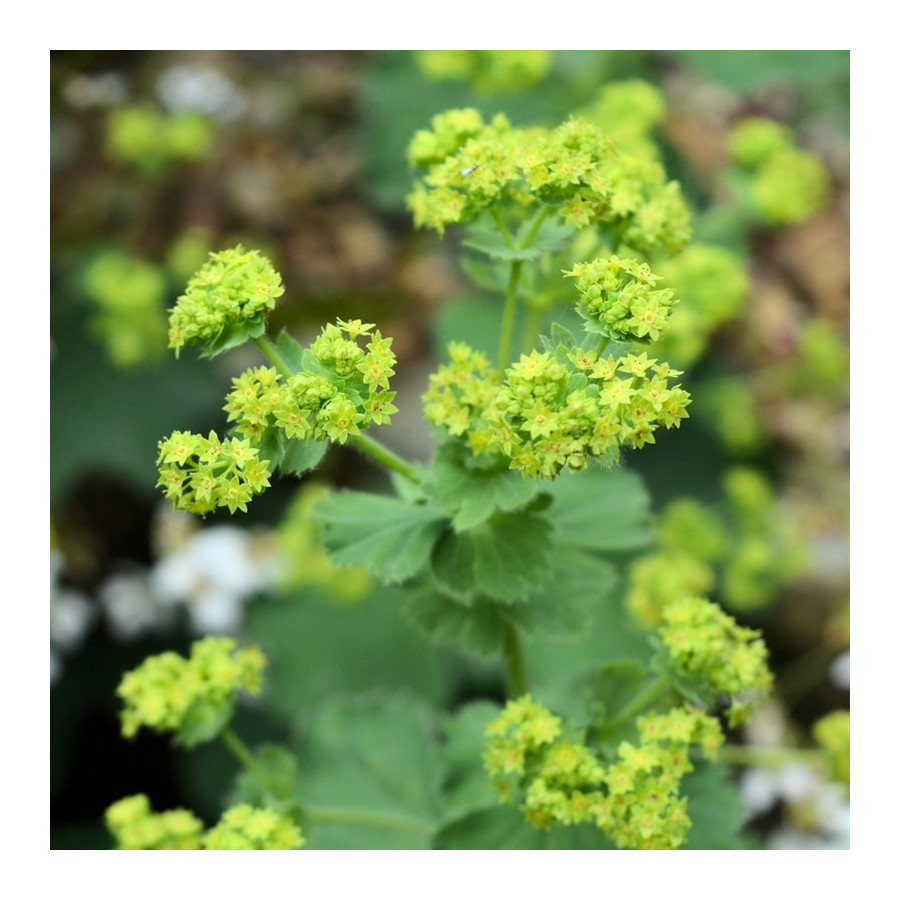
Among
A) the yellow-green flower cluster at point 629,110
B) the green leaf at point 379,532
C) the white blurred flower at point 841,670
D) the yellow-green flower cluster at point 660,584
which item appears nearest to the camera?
the green leaf at point 379,532

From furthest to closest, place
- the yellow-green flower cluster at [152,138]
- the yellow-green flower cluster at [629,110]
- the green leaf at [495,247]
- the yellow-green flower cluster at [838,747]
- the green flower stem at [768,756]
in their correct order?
the yellow-green flower cluster at [152,138] → the yellow-green flower cluster at [629,110] → the green flower stem at [768,756] → the yellow-green flower cluster at [838,747] → the green leaf at [495,247]

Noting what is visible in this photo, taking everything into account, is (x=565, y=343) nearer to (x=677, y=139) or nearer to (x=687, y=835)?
(x=687, y=835)

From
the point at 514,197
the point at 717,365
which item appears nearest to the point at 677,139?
the point at 717,365

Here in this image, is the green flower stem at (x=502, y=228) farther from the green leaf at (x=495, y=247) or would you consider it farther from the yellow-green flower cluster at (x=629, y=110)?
the yellow-green flower cluster at (x=629, y=110)

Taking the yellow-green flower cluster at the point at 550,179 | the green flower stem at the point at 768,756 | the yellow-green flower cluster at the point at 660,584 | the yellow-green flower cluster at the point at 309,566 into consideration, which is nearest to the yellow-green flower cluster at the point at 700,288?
the yellow-green flower cluster at the point at 660,584

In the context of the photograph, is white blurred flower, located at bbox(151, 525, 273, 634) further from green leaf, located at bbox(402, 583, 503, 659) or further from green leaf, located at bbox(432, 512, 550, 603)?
green leaf, located at bbox(432, 512, 550, 603)

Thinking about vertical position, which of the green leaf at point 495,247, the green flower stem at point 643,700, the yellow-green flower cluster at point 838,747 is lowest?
the yellow-green flower cluster at point 838,747

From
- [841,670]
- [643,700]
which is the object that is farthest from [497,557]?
[841,670]

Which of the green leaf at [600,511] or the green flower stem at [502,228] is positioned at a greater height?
the green flower stem at [502,228]
